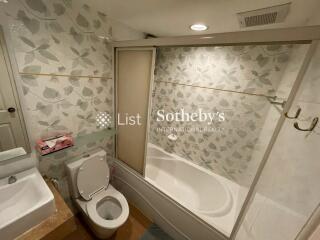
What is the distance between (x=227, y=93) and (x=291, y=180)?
118 centimetres

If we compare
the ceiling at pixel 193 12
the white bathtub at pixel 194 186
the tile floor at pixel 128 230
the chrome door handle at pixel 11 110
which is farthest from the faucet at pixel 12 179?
the ceiling at pixel 193 12

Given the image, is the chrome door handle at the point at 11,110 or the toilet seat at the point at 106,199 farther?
the toilet seat at the point at 106,199

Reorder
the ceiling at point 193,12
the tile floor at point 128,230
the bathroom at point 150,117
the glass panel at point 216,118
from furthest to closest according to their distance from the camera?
the tile floor at point 128,230 → the glass panel at point 216,118 → the ceiling at point 193,12 → the bathroom at point 150,117

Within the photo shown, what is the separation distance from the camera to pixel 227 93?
5.88 ft

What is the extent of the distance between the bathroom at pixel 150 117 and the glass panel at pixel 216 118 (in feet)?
0.05

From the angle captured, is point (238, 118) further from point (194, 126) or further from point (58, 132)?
point (58, 132)

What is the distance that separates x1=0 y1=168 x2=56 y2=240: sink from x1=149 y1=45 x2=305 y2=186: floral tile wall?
5.84 ft

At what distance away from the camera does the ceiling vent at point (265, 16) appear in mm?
978

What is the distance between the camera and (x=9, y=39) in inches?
38.1

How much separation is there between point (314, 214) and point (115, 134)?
5.99 ft

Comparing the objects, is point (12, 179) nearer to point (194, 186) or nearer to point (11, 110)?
point (11, 110)

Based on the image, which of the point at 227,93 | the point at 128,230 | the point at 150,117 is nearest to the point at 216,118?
the point at 227,93

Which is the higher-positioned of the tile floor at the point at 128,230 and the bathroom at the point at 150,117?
the bathroom at the point at 150,117

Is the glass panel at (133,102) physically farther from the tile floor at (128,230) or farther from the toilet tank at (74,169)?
the tile floor at (128,230)
